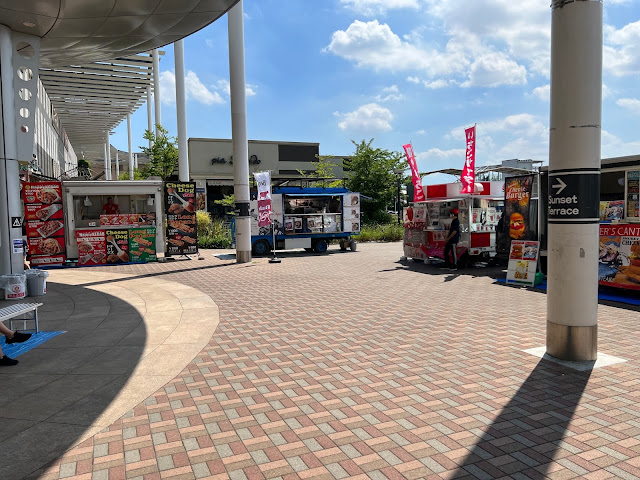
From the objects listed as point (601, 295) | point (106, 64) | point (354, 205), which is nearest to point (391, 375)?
point (601, 295)

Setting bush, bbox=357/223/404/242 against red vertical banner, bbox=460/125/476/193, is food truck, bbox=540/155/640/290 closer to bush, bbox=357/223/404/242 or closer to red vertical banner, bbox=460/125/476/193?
red vertical banner, bbox=460/125/476/193

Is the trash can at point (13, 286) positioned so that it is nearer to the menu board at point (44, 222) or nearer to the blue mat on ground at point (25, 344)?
the blue mat on ground at point (25, 344)

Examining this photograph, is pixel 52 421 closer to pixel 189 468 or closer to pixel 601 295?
pixel 189 468

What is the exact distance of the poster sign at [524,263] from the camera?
35.9ft

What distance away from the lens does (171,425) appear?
3936mm

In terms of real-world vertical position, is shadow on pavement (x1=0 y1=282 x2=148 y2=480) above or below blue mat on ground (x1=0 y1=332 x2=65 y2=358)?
below

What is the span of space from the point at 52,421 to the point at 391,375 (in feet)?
10.5

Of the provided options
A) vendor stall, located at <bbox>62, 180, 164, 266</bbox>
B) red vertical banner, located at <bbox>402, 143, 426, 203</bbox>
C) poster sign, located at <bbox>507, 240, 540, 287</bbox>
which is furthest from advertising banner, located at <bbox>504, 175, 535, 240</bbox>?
vendor stall, located at <bbox>62, 180, 164, 266</bbox>

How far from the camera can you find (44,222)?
1504 cm

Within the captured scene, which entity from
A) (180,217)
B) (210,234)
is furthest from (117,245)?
(210,234)

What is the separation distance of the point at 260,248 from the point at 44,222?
7.49 meters

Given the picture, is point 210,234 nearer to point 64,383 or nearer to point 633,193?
point 633,193

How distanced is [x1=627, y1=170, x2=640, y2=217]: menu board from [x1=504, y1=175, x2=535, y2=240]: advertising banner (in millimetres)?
2403

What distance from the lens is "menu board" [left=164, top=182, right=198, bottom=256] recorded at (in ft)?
55.9
